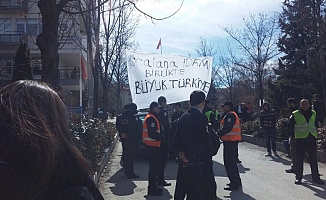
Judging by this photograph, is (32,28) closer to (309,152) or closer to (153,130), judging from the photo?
(153,130)

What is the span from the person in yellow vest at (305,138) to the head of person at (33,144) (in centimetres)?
865

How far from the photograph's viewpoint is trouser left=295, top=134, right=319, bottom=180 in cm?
968

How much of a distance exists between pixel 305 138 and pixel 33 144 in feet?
29.4

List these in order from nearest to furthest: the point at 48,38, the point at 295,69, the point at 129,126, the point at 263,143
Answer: the point at 48,38
the point at 129,126
the point at 263,143
the point at 295,69

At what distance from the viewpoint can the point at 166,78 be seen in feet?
44.1

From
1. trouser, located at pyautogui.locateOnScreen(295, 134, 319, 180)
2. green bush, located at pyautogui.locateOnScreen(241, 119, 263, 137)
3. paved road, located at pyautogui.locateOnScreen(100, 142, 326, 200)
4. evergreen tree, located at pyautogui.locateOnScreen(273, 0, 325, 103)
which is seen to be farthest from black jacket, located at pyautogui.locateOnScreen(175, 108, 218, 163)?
evergreen tree, located at pyautogui.locateOnScreen(273, 0, 325, 103)

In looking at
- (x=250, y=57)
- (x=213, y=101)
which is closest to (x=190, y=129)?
(x=250, y=57)

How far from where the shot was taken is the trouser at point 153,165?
28.9 feet

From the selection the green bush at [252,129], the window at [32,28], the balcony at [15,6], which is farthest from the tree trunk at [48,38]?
the green bush at [252,129]

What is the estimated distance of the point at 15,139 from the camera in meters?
1.71

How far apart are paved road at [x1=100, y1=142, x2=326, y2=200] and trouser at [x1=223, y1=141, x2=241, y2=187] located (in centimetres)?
25

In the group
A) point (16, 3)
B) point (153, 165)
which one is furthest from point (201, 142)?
point (16, 3)

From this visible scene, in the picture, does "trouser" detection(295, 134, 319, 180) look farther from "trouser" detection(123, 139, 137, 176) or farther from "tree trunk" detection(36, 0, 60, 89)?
"tree trunk" detection(36, 0, 60, 89)

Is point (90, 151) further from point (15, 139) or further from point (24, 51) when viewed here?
point (15, 139)
